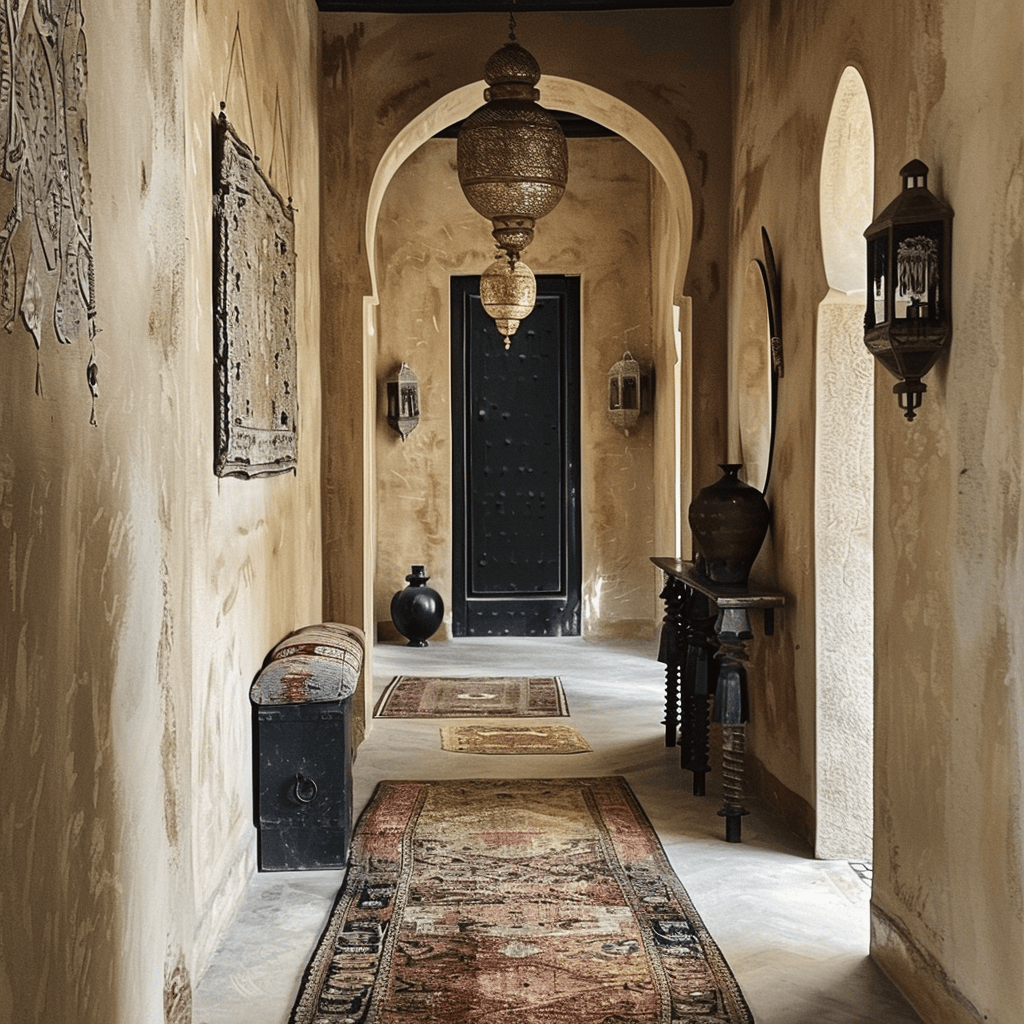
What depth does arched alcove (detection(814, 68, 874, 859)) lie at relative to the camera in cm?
456

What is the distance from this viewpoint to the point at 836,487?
4.66 meters

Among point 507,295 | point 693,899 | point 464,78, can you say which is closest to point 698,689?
point 693,899

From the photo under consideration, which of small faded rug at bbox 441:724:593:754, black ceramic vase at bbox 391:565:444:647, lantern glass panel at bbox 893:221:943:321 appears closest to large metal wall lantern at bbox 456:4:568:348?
small faded rug at bbox 441:724:593:754

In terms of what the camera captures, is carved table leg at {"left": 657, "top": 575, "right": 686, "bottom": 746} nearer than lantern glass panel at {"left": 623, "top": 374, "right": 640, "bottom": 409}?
Yes

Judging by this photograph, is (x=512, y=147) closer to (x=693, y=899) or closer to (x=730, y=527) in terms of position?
(x=730, y=527)

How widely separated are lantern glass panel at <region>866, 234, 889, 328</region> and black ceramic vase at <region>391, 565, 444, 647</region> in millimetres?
7128

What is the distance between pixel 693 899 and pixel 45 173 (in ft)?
10.9

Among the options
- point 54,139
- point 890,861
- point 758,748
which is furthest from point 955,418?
point 758,748

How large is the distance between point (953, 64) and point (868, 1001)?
2399mm

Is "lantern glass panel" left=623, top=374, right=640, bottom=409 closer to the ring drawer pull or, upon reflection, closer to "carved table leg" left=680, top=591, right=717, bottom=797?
"carved table leg" left=680, top=591, right=717, bottom=797

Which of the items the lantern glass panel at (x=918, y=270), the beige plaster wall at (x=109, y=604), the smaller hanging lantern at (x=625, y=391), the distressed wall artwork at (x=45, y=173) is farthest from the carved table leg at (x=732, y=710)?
the smaller hanging lantern at (x=625, y=391)

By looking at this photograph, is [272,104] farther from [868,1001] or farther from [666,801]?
[868,1001]

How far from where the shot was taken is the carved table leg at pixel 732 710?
4.87 meters

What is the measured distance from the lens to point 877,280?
3307 mm
